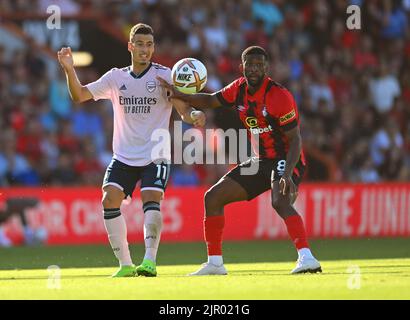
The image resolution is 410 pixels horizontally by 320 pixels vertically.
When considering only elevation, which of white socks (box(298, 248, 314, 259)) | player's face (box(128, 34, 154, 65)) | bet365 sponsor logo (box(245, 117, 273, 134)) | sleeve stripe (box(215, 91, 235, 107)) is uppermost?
player's face (box(128, 34, 154, 65))

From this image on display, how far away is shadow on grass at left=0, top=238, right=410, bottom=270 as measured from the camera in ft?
44.0

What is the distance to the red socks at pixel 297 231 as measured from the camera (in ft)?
35.5

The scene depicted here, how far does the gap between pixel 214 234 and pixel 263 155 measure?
0.91 meters

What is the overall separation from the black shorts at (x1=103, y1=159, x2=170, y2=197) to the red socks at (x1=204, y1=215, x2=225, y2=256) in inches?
22.9

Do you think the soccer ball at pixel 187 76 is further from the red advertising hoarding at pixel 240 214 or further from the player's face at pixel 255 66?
the red advertising hoarding at pixel 240 214

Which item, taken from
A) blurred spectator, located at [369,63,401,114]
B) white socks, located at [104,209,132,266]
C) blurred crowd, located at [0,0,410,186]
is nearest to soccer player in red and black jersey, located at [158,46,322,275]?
white socks, located at [104,209,132,266]

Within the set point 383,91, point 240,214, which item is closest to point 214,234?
point 240,214

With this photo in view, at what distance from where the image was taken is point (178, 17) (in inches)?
849

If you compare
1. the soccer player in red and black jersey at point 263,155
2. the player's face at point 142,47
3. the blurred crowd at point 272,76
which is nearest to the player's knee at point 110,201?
the soccer player in red and black jersey at point 263,155

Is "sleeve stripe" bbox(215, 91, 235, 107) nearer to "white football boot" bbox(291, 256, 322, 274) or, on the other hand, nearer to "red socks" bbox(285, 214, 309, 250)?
"red socks" bbox(285, 214, 309, 250)

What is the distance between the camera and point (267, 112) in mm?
10992

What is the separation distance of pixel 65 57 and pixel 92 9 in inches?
398

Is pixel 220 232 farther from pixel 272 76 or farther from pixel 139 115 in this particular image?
pixel 272 76
